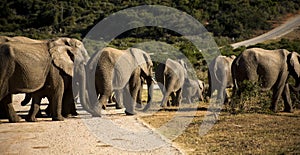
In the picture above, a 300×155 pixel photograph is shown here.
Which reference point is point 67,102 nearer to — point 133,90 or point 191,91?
point 133,90

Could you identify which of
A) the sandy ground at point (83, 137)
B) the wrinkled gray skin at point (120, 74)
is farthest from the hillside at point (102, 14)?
the sandy ground at point (83, 137)

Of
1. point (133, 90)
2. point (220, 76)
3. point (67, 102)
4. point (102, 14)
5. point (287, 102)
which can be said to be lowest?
point (287, 102)

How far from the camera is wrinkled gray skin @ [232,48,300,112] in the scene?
1399cm

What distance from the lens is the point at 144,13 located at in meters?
53.7

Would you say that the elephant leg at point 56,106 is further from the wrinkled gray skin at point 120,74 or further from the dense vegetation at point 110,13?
the dense vegetation at point 110,13

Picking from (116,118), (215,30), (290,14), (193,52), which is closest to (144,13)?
(215,30)

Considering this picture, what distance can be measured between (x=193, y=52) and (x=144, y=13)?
61.3 feet

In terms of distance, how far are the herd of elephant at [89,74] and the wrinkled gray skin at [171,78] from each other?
36 mm

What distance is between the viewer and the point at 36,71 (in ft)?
38.4

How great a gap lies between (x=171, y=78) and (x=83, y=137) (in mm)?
7031

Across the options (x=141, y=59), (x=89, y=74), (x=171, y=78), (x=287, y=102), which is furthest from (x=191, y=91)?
(x=89, y=74)

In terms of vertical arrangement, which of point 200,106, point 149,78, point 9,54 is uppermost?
point 9,54

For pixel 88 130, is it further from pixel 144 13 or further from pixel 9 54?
pixel 144 13

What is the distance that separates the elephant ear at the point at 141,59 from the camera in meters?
14.5
